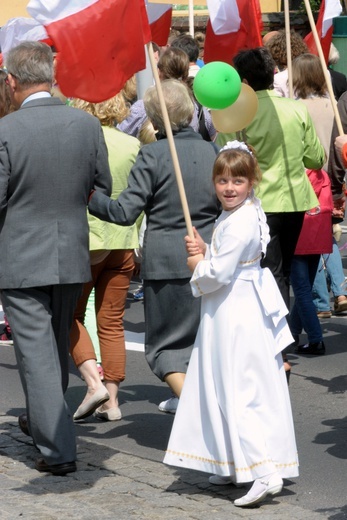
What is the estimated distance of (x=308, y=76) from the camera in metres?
8.61

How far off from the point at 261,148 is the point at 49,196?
1.94m

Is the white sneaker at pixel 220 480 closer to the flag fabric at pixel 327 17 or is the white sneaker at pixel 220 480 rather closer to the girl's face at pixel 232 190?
the girl's face at pixel 232 190

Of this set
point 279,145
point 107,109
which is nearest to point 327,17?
point 279,145

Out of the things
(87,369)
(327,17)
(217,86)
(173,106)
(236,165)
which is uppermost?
(327,17)

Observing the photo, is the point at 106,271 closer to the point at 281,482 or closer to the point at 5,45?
the point at 281,482

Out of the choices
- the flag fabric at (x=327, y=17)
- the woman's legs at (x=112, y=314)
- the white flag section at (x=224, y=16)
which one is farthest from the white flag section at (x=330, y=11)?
the woman's legs at (x=112, y=314)

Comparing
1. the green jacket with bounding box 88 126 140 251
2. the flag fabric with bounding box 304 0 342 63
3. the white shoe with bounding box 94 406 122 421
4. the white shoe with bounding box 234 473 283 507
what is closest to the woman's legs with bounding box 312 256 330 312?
the flag fabric with bounding box 304 0 342 63

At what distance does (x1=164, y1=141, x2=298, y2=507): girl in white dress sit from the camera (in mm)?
5371

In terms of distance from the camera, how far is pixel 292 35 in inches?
416

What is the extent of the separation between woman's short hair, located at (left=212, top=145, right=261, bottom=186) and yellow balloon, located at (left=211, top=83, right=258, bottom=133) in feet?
3.23

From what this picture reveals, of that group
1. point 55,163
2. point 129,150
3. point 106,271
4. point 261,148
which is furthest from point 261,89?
point 55,163

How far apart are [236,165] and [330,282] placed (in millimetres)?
4678

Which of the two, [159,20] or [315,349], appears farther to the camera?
[159,20]

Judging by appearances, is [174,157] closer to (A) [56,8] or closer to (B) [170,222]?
(B) [170,222]
